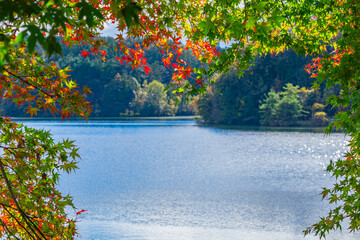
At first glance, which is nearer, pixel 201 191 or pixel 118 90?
pixel 201 191

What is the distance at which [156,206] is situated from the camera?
11891 millimetres

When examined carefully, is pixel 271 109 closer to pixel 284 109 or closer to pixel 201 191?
pixel 284 109

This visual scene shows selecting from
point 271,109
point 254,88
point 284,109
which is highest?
point 254,88

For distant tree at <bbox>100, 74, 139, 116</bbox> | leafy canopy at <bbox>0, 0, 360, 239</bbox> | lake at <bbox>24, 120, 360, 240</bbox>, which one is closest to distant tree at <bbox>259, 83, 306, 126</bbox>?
lake at <bbox>24, 120, 360, 240</bbox>

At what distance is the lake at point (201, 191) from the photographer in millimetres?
9812

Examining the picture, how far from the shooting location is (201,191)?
13.9m

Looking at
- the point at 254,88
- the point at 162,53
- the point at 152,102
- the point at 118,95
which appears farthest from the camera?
the point at 118,95

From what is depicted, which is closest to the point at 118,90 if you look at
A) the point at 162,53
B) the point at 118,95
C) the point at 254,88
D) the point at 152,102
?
the point at 118,95

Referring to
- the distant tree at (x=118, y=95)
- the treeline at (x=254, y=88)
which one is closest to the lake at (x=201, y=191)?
the treeline at (x=254, y=88)

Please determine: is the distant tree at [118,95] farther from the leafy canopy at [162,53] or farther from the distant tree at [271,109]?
the leafy canopy at [162,53]

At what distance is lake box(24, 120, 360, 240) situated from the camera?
9.81 m

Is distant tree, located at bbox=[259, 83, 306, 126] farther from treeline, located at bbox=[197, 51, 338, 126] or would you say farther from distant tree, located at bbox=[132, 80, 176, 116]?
distant tree, located at bbox=[132, 80, 176, 116]

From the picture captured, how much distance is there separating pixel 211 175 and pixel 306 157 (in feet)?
23.2

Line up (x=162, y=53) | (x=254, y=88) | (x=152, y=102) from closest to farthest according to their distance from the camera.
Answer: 1. (x=162, y=53)
2. (x=254, y=88)
3. (x=152, y=102)
